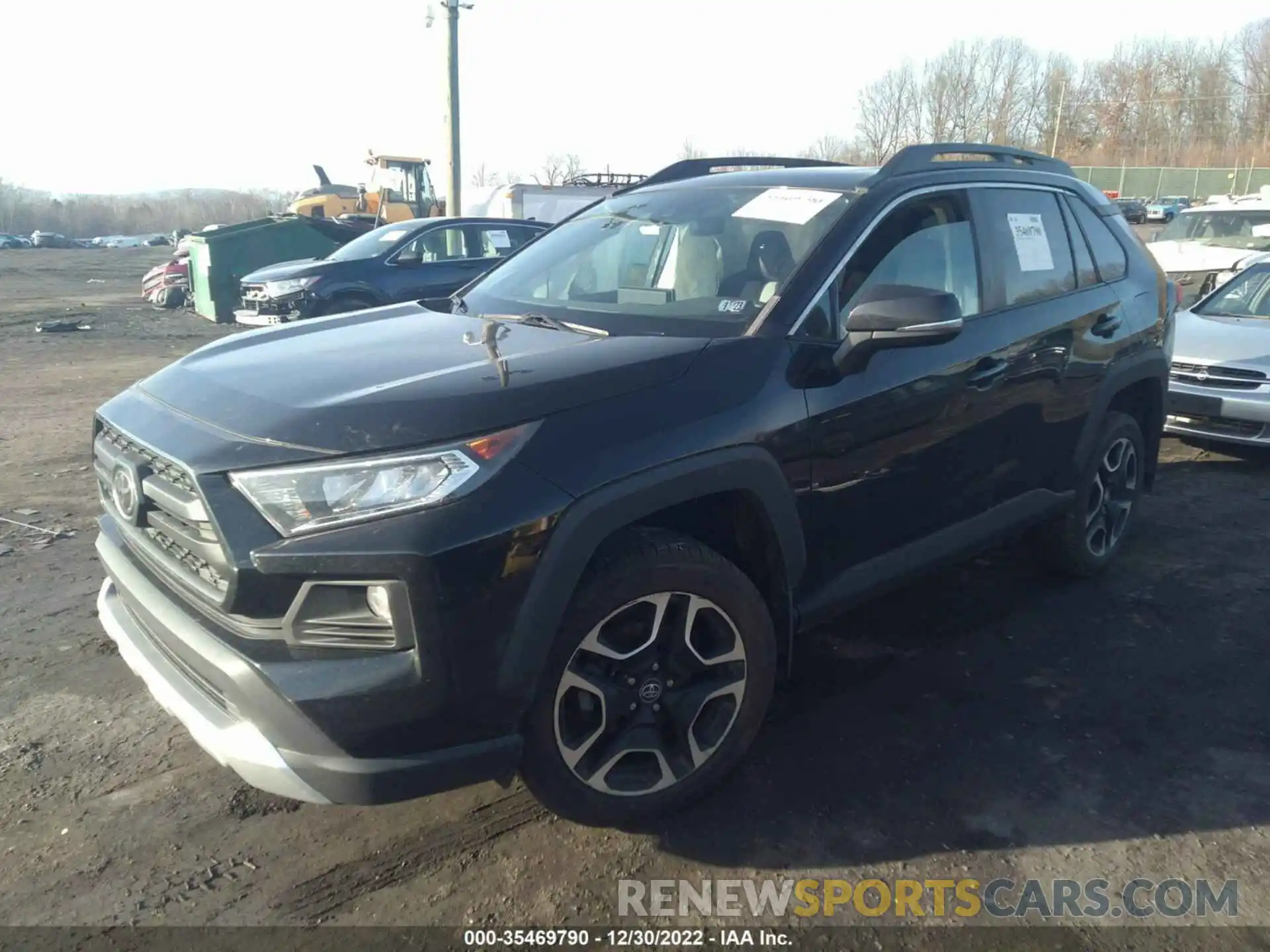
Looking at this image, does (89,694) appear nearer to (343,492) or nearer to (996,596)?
(343,492)

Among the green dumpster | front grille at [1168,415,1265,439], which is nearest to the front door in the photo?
front grille at [1168,415,1265,439]

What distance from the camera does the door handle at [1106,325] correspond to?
4.26 meters

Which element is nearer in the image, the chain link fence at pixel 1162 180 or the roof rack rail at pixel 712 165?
the roof rack rail at pixel 712 165

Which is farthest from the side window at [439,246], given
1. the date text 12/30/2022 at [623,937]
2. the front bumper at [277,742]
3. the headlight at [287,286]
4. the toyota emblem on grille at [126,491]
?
the date text 12/30/2022 at [623,937]

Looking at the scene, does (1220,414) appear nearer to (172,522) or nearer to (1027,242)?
(1027,242)

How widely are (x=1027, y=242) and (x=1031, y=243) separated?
0.04 metres

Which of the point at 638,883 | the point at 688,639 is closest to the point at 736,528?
the point at 688,639

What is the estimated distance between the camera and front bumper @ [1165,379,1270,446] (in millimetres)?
6551

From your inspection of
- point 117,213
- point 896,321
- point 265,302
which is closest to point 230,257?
point 265,302

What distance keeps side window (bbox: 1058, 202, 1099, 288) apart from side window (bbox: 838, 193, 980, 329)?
0.85 metres

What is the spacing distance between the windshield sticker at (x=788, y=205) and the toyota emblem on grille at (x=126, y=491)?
7.14ft

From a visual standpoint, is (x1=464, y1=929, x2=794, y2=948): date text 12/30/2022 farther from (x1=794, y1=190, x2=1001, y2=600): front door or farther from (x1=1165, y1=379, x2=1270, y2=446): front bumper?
(x1=1165, y1=379, x2=1270, y2=446): front bumper

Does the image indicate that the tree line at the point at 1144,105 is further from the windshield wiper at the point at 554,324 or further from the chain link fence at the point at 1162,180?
the windshield wiper at the point at 554,324

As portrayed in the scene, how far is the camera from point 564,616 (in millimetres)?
2473
